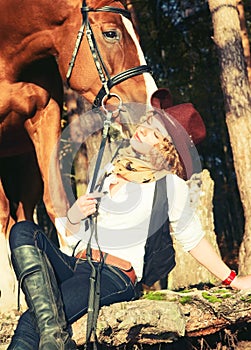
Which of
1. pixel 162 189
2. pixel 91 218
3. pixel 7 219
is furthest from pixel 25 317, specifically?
pixel 7 219

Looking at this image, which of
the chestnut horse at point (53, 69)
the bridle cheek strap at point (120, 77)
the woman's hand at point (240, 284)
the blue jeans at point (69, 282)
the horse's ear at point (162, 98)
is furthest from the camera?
the chestnut horse at point (53, 69)

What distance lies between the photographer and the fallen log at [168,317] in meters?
3.65

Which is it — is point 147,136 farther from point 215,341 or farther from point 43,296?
point 215,341

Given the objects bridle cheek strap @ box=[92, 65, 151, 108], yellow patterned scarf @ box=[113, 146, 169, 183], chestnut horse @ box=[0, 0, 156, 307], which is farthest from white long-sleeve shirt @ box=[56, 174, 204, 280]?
bridle cheek strap @ box=[92, 65, 151, 108]

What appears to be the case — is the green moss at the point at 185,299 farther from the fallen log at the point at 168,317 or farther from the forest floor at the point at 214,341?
the forest floor at the point at 214,341

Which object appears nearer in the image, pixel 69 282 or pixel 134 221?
pixel 69 282

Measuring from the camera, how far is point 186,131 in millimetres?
4023

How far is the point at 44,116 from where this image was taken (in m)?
5.32

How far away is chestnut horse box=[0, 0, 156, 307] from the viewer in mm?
4648

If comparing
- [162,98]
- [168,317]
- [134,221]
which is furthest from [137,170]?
[168,317]

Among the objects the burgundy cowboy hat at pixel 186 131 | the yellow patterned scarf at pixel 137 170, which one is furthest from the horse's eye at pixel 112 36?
the yellow patterned scarf at pixel 137 170

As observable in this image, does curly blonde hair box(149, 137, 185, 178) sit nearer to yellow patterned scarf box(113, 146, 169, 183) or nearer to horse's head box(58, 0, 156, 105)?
yellow patterned scarf box(113, 146, 169, 183)

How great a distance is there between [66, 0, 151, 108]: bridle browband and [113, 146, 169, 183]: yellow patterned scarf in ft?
2.48

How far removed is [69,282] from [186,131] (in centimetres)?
111
